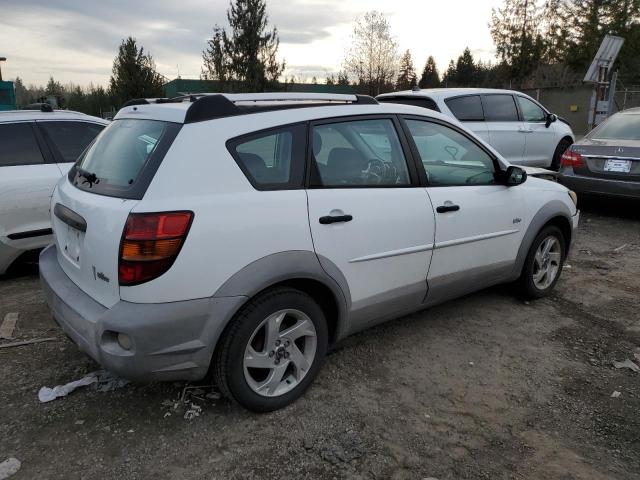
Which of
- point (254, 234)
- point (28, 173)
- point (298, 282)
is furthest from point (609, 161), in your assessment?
point (28, 173)

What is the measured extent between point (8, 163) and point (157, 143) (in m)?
3.12

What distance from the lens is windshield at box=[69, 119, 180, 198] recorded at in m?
2.50

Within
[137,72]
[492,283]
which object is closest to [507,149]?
[492,283]

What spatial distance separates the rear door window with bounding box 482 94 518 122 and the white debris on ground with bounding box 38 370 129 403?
7081mm

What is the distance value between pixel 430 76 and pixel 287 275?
63.6m

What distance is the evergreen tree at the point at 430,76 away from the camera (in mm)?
55984

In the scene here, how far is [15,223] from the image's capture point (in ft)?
15.6

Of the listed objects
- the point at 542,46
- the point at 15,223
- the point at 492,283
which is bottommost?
the point at 492,283

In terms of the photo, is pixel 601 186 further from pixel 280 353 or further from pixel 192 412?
pixel 192 412

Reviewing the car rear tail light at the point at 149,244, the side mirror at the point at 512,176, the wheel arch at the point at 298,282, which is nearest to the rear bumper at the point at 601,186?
the side mirror at the point at 512,176

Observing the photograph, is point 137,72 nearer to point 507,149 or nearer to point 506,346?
point 507,149

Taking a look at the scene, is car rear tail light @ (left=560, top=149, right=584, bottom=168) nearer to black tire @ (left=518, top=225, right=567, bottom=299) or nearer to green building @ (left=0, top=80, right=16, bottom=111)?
black tire @ (left=518, top=225, right=567, bottom=299)

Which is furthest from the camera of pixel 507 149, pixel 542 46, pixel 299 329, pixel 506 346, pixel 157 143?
pixel 542 46

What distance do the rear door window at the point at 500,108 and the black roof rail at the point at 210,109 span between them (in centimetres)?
653
